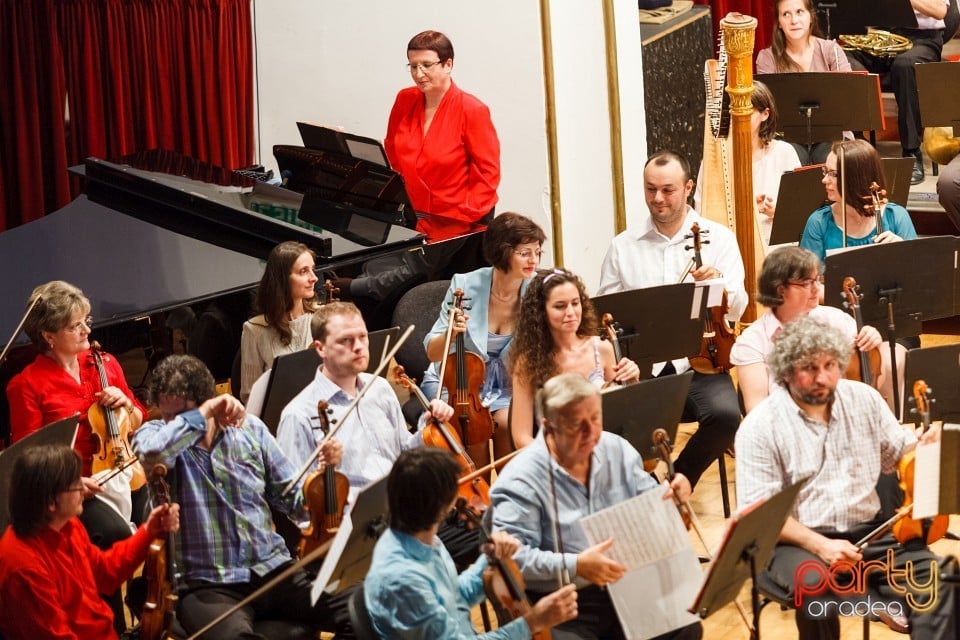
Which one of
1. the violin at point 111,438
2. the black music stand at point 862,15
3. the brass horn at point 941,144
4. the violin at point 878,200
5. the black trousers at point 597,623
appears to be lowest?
the black trousers at point 597,623

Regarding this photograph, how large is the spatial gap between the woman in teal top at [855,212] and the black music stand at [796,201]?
0.83ft

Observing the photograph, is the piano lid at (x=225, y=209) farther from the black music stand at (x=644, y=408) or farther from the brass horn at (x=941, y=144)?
the brass horn at (x=941, y=144)

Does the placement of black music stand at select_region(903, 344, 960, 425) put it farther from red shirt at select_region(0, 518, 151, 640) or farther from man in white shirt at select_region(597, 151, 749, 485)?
red shirt at select_region(0, 518, 151, 640)

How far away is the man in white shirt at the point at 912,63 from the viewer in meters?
7.30

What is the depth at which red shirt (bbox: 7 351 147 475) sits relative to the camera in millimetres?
4043

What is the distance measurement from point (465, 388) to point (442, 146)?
1849mm

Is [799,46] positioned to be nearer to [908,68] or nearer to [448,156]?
[908,68]

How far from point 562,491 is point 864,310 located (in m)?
1.57

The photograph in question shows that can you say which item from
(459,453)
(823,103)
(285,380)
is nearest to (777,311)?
(459,453)

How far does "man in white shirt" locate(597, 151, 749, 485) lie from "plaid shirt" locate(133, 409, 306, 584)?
1.69m

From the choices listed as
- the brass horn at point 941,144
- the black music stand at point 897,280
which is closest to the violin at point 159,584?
the black music stand at point 897,280

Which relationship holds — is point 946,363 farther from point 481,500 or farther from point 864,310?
point 481,500

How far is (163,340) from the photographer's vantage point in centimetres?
462

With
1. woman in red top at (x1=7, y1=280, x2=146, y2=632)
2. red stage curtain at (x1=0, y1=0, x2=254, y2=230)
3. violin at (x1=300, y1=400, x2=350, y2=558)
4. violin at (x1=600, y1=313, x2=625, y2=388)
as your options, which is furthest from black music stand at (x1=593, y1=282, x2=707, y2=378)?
red stage curtain at (x1=0, y1=0, x2=254, y2=230)
